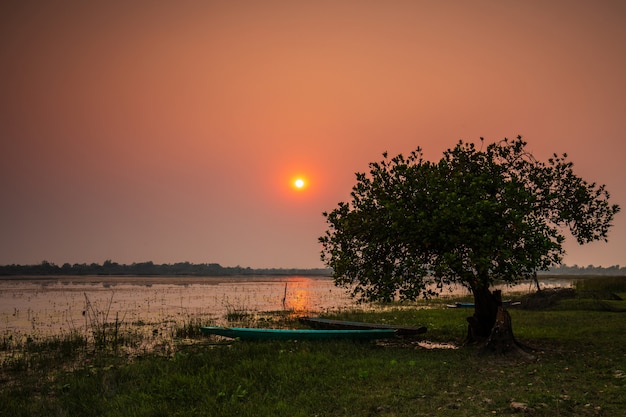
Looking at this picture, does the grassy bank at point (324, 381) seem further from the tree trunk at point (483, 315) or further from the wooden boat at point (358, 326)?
the tree trunk at point (483, 315)

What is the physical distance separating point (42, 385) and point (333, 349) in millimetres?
10633

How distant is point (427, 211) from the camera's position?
18.9 metres

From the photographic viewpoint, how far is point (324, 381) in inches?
560

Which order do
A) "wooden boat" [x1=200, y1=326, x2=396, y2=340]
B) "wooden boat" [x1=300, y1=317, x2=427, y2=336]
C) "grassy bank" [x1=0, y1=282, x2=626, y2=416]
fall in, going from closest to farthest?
"grassy bank" [x1=0, y1=282, x2=626, y2=416], "wooden boat" [x1=200, y1=326, x2=396, y2=340], "wooden boat" [x1=300, y1=317, x2=427, y2=336]

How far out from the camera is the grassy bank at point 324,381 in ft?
39.0

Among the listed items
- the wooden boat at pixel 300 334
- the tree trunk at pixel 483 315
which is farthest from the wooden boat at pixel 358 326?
the tree trunk at pixel 483 315

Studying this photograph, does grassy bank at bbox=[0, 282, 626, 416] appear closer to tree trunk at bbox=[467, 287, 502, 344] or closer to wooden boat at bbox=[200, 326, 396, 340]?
wooden boat at bbox=[200, 326, 396, 340]

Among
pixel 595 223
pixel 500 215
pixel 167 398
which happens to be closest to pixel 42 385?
pixel 167 398

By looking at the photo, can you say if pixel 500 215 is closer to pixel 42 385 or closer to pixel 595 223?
pixel 595 223

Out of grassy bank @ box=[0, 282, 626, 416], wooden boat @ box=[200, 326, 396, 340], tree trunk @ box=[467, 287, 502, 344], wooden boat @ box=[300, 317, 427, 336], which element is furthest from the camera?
wooden boat @ box=[300, 317, 427, 336]

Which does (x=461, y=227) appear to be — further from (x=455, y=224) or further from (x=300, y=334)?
(x=300, y=334)

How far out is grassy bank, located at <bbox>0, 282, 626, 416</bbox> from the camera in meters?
11.9

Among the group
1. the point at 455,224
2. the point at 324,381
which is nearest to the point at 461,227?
the point at 455,224

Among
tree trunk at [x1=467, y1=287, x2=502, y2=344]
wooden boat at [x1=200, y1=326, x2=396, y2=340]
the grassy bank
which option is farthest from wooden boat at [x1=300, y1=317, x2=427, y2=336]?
tree trunk at [x1=467, y1=287, x2=502, y2=344]
